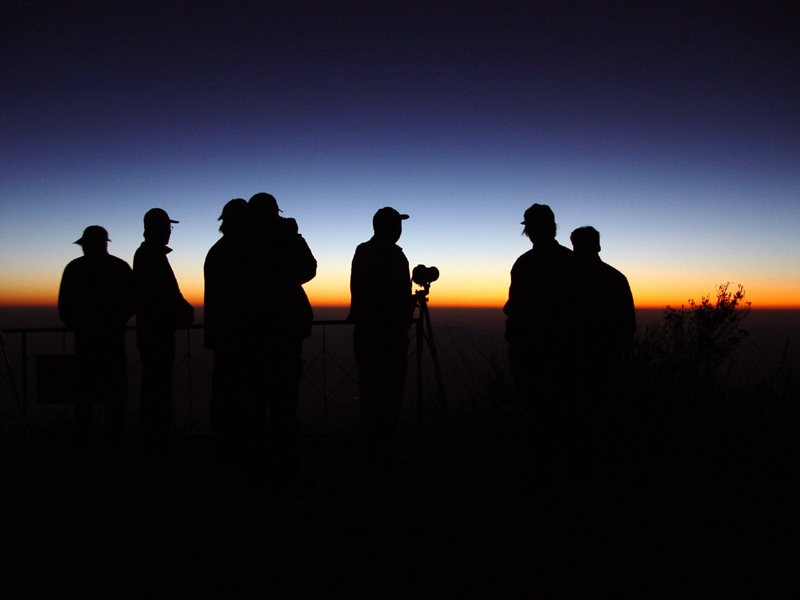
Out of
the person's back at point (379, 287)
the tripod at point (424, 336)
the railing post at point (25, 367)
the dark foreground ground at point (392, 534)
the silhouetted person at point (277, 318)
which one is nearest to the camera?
the dark foreground ground at point (392, 534)

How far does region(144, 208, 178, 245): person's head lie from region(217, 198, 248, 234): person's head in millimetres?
730

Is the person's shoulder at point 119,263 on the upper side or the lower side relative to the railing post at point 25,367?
upper

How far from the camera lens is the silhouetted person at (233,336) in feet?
9.71

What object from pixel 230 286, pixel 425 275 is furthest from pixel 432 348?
pixel 230 286

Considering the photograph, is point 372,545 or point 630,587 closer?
point 630,587

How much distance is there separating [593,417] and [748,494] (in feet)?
2.73

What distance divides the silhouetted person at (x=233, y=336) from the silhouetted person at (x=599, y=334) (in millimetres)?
1828

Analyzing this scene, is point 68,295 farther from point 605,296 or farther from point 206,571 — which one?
point 605,296

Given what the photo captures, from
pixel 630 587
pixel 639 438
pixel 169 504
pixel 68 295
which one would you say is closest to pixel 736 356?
pixel 639 438

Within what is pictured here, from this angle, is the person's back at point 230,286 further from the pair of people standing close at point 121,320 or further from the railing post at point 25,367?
the railing post at point 25,367

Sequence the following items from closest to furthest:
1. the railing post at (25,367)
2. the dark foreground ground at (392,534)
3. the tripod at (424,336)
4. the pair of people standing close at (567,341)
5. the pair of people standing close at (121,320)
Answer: the dark foreground ground at (392,534) → the pair of people standing close at (567,341) → the pair of people standing close at (121,320) → the tripod at (424,336) → the railing post at (25,367)

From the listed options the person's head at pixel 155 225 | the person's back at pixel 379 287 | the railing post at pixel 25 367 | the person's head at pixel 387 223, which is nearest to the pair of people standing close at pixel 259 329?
the person's back at pixel 379 287

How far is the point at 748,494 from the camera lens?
2887 mm

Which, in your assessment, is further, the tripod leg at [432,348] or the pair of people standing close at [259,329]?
the tripod leg at [432,348]
